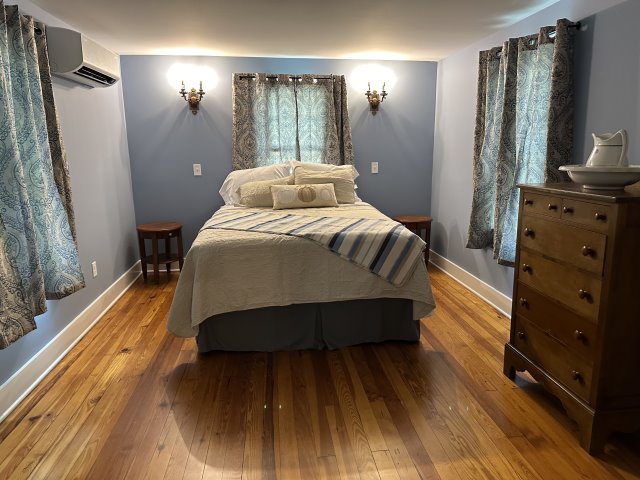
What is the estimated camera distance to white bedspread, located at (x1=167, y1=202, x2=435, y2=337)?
2492 millimetres

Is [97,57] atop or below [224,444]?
atop

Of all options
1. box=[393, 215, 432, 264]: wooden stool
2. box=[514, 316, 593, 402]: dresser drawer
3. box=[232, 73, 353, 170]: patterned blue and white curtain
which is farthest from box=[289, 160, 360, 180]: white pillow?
box=[514, 316, 593, 402]: dresser drawer

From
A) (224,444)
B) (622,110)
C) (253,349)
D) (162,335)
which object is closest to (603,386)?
(622,110)

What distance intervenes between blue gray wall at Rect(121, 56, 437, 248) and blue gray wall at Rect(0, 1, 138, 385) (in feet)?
0.64

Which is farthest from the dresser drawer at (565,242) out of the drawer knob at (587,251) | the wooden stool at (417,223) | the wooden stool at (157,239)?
the wooden stool at (157,239)

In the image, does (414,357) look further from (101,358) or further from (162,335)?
(101,358)

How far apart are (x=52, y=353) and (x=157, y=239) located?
5.18ft

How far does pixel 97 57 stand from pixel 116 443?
2.52 meters

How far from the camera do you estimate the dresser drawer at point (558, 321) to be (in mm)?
1782

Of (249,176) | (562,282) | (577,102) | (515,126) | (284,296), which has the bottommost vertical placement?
(284,296)

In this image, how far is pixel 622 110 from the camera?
2242mm

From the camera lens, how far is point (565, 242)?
6.23 feet

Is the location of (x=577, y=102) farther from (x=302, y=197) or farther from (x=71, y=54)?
(x=71, y=54)

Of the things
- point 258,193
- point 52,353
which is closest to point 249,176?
point 258,193
